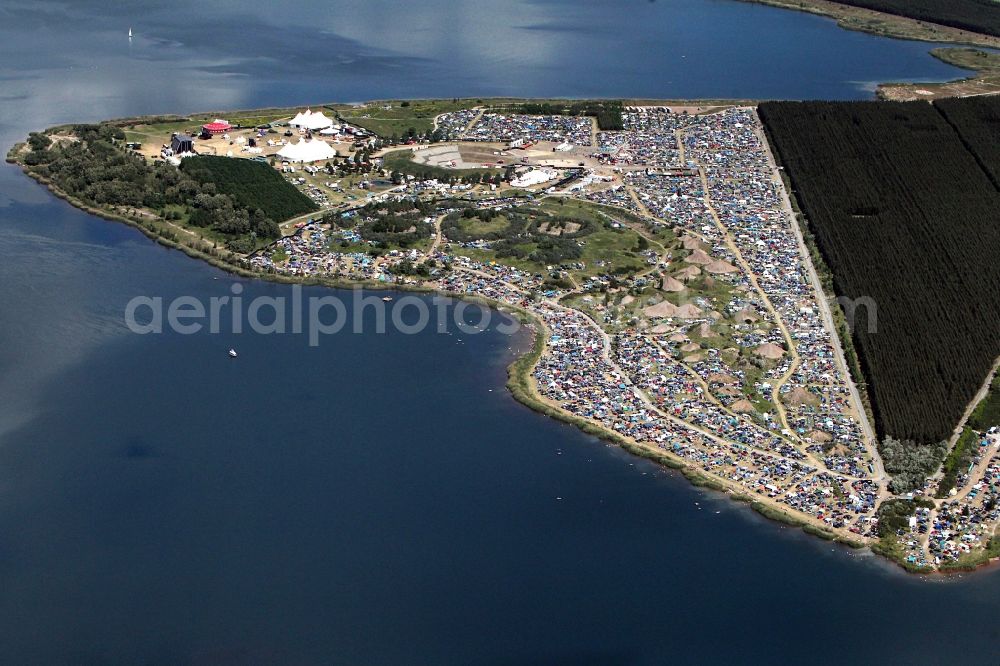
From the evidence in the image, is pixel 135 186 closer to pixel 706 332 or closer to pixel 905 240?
pixel 706 332

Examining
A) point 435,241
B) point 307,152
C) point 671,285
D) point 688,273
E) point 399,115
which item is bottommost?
point 435,241

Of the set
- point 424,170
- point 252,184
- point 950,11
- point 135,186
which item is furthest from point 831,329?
point 950,11

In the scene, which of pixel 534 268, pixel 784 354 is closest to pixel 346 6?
pixel 534 268

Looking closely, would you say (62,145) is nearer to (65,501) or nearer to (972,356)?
Result: (65,501)

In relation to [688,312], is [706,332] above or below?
below

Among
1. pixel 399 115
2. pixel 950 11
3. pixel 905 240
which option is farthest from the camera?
pixel 950 11

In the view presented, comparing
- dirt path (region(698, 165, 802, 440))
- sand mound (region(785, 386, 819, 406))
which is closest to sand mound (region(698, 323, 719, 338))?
dirt path (region(698, 165, 802, 440))
